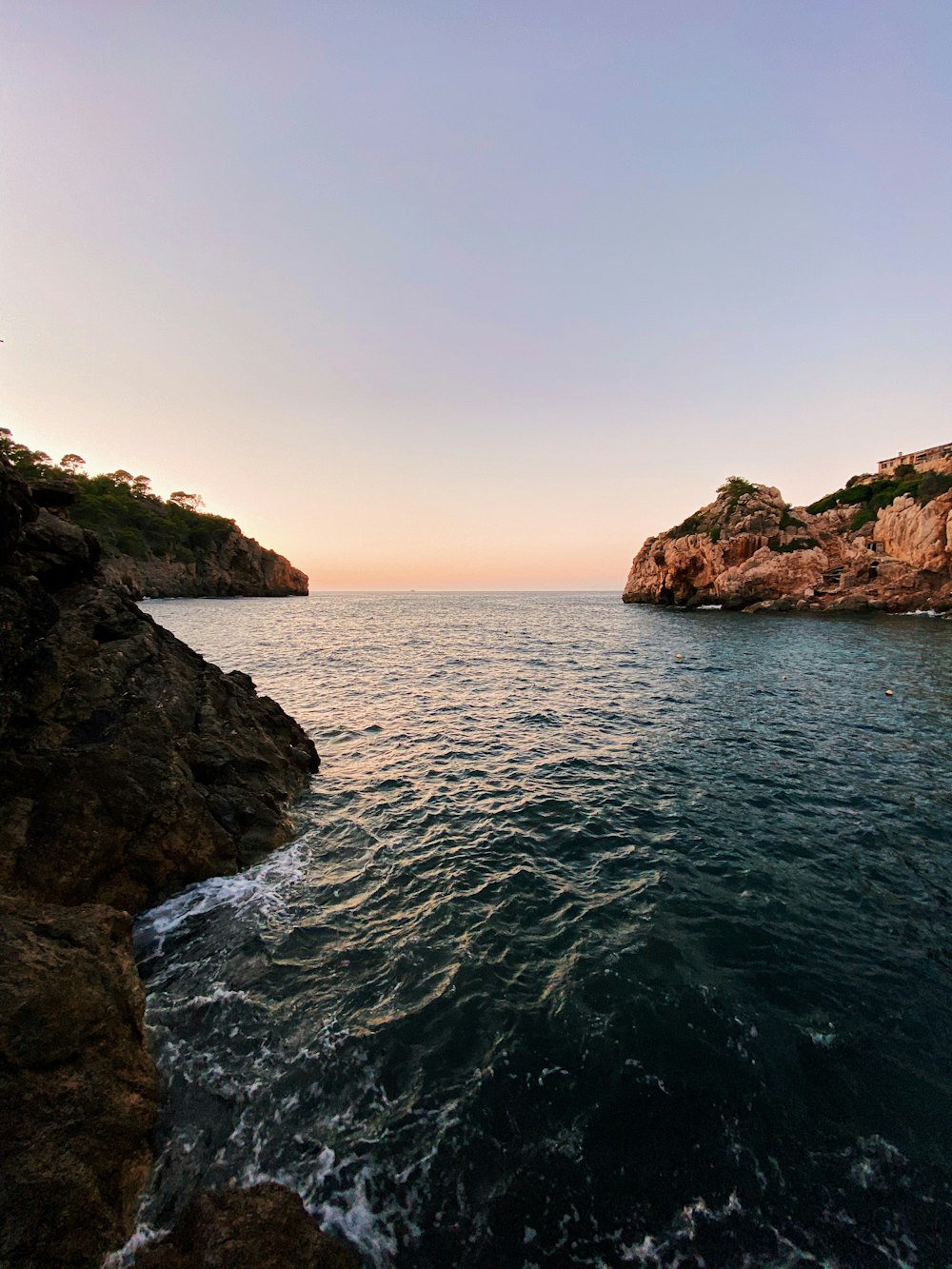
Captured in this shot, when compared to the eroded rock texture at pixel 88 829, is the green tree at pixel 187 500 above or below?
above

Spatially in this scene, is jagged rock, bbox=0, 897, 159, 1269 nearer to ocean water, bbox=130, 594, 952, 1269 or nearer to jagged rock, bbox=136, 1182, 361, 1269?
ocean water, bbox=130, 594, 952, 1269

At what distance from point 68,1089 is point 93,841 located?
5028 millimetres

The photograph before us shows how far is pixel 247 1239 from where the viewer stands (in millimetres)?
4426

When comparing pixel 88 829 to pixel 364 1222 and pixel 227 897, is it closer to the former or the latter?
pixel 227 897

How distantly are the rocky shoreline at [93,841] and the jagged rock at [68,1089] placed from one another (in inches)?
0.6

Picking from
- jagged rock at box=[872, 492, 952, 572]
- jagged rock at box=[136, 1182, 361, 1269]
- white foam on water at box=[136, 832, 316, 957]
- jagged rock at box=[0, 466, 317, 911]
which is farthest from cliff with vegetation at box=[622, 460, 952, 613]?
jagged rock at box=[136, 1182, 361, 1269]

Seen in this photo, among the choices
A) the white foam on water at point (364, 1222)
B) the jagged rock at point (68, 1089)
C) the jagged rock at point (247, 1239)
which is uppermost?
the jagged rock at point (68, 1089)

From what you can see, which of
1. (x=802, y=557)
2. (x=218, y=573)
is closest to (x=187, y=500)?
(x=218, y=573)

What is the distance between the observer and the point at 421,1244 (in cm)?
487

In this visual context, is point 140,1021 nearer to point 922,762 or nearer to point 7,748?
point 7,748

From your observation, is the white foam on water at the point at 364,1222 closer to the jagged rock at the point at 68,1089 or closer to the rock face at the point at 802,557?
the jagged rock at the point at 68,1089

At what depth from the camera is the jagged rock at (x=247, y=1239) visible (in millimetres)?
4234

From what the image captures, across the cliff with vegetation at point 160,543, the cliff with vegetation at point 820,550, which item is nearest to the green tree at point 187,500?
the cliff with vegetation at point 160,543

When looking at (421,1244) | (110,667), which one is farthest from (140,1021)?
(110,667)
